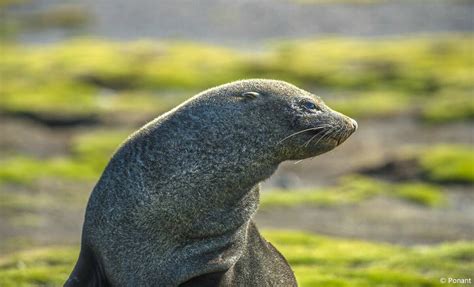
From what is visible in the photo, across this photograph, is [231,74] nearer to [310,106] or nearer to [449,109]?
[449,109]

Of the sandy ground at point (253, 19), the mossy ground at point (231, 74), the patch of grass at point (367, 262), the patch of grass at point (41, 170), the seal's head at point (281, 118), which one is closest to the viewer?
the seal's head at point (281, 118)

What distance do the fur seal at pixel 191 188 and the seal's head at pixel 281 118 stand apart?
15mm

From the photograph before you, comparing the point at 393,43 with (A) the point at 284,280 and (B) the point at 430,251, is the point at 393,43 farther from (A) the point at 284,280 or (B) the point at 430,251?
(A) the point at 284,280

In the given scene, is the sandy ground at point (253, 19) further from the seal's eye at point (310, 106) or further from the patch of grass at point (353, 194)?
the seal's eye at point (310, 106)

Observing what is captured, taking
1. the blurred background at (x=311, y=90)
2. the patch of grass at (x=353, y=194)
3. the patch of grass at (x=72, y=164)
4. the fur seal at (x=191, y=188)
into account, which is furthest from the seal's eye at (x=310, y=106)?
the patch of grass at (x=72, y=164)

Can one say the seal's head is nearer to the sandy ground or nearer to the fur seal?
the fur seal

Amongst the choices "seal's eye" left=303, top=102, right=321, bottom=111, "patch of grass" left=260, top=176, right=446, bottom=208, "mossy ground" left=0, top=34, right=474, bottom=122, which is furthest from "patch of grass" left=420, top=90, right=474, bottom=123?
"seal's eye" left=303, top=102, right=321, bottom=111

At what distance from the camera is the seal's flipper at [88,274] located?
12297mm

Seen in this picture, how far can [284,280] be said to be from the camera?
13.7 m

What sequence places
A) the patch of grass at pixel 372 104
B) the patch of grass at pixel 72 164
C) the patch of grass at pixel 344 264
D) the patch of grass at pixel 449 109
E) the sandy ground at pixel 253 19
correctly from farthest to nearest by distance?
the sandy ground at pixel 253 19 → the patch of grass at pixel 372 104 → the patch of grass at pixel 449 109 → the patch of grass at pixel 72 164 → the patch of grass at pixel 344 264

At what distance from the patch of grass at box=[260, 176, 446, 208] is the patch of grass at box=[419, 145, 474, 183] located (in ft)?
3.61

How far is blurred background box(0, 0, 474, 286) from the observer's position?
2650cm

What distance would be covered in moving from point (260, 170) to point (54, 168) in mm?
31835

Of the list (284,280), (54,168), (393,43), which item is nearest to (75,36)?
(393,43)
